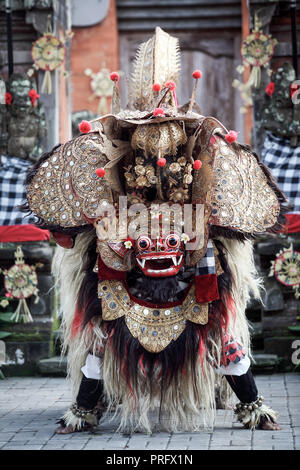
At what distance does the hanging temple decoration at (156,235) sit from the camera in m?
4.20

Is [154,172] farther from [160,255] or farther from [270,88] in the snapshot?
[270,88]

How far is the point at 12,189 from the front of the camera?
258 inches

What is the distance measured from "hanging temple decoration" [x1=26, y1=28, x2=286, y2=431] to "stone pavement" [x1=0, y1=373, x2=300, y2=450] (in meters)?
0.13

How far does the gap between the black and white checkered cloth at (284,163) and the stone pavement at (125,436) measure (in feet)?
4.81

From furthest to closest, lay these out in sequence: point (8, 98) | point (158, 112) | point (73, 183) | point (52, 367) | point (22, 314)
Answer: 1. point (8, 98)
2. point (22, 314)
3. point (52, 367)
4. point (73, 183)
5. point (158, 112)

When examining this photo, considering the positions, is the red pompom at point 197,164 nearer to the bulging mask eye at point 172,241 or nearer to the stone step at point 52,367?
the bulging mask eye at point 172,241

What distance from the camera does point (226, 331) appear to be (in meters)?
4.41

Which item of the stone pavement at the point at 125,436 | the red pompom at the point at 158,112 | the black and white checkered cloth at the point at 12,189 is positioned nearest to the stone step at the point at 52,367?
the stone pavement at the point at 125,436

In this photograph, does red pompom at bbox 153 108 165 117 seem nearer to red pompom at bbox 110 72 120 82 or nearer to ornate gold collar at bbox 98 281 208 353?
red pompom at bbox 110 72 120 82

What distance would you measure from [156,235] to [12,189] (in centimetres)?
270

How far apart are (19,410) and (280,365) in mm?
1964

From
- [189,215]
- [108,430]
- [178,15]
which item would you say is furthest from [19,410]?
[178,15]

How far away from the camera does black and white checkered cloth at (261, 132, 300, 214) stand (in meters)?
6.26

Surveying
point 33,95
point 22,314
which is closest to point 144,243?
point 22,314
